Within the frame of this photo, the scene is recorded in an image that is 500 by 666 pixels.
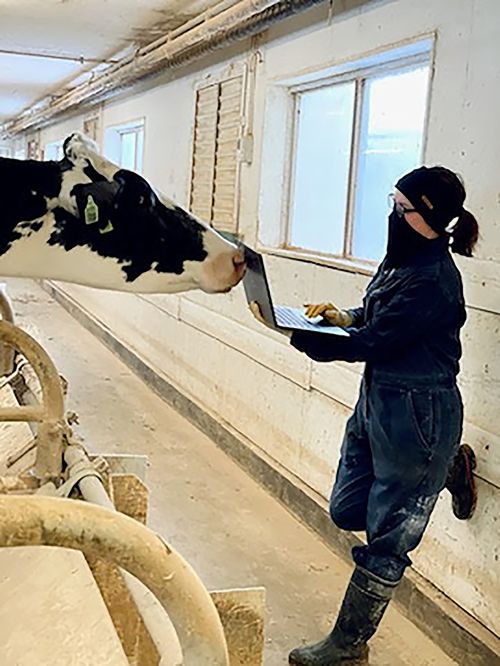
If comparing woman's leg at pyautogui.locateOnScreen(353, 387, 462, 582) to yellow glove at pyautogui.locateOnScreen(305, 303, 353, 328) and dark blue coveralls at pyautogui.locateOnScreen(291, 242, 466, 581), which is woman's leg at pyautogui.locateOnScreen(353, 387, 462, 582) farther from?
yellow glove at pyautogui.locateOnScreen(305, 303, 353, 328)

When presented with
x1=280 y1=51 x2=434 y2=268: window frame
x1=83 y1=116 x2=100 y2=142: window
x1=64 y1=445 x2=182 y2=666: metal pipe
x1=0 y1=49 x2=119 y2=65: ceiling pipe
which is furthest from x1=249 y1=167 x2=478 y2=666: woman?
x1=83 y1=116 x2=100 y2=142: window

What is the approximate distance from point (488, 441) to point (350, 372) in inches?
32.3

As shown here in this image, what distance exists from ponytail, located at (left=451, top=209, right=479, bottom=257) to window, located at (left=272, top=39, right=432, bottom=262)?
0.63 m

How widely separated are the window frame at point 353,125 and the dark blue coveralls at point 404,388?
729mm

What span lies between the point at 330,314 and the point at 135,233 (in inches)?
21.9

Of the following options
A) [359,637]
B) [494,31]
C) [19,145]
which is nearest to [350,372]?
[359,637]

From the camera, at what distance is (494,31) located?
2.28m

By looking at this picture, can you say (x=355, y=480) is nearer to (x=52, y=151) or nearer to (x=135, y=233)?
(x=135, y=233)

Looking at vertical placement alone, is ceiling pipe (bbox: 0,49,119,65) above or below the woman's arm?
above

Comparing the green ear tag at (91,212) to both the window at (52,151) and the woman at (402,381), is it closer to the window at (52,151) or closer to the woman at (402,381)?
the woman at (402,381)

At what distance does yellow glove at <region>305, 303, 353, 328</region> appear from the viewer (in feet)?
7.00

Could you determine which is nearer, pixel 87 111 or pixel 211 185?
pixel 211 185

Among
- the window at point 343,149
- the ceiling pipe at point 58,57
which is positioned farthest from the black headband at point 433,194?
the ceiling pipe at point 58,57

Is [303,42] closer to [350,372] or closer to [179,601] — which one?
[350,372]
